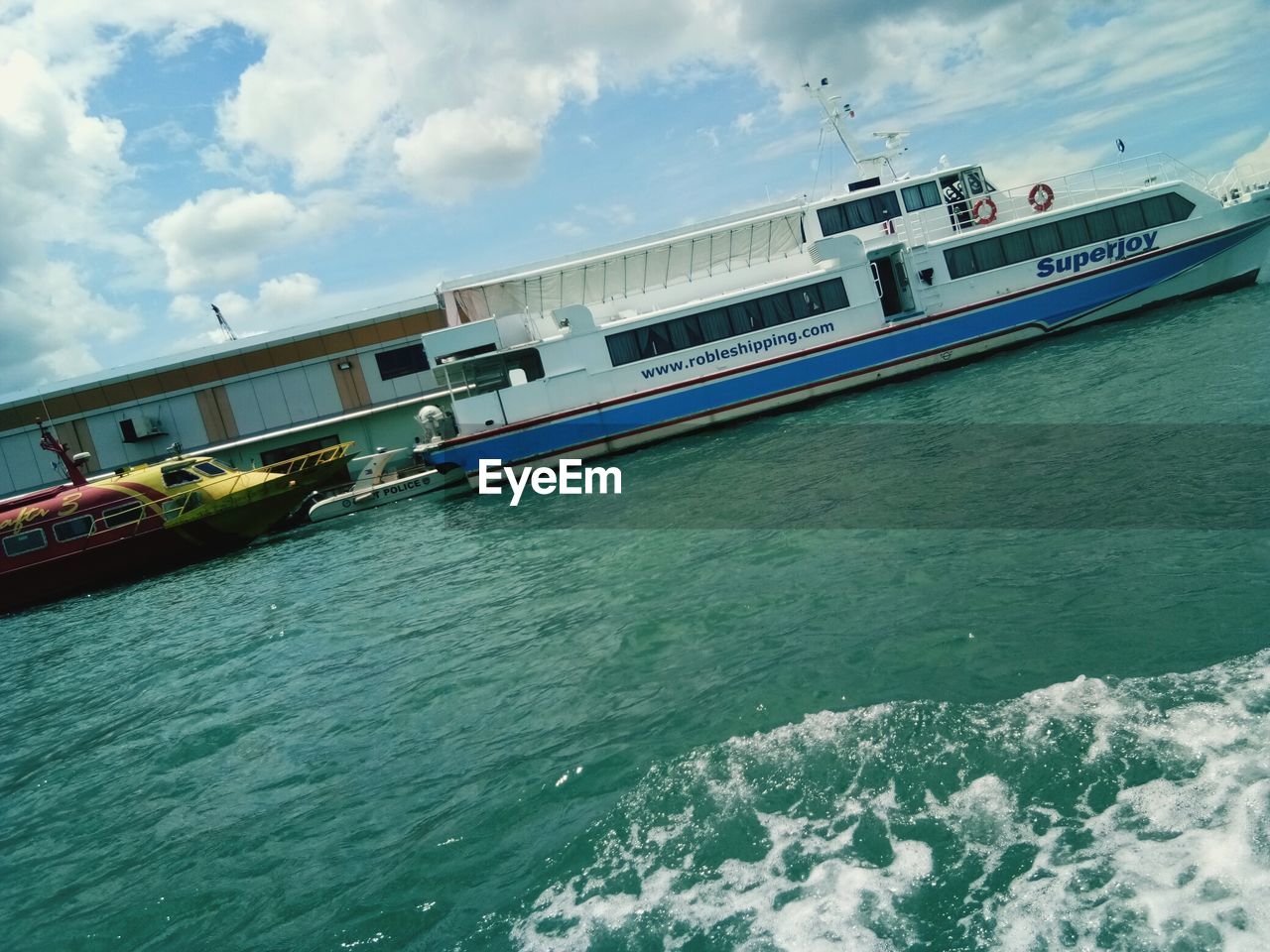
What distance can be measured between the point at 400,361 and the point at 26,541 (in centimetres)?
1449

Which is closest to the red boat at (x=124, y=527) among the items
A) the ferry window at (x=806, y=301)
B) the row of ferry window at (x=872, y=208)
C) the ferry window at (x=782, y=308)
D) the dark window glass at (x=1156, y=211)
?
the ferry window at (x=782, y=308)

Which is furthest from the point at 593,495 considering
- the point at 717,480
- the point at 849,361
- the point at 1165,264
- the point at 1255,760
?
the point at 1165,264

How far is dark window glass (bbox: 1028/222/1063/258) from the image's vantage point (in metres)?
21.0

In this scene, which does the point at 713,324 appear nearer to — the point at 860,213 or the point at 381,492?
the point at 860,213

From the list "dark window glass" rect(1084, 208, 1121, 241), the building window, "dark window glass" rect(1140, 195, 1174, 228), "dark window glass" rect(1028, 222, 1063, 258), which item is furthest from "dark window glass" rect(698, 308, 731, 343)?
the building window

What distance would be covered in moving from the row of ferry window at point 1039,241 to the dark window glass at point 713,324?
246 inches

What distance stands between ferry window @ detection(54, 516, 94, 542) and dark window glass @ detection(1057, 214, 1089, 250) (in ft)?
87.4

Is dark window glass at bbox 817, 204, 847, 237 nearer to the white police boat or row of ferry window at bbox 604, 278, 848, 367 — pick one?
row of ferry window at bbox 604, 278, 848, 367

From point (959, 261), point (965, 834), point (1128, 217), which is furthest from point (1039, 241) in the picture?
point (965, 834)

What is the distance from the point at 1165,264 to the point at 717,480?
15.8m

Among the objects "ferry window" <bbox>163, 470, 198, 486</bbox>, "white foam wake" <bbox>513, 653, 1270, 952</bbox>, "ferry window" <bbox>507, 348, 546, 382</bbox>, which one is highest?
"ferry window" <bbox>507, 348, 546, 382</bbox>

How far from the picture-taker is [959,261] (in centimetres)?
2106

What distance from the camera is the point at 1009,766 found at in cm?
412

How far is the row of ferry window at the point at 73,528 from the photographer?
20.2 m
